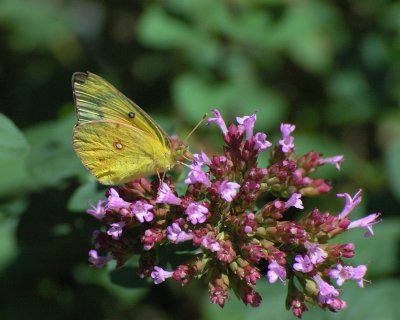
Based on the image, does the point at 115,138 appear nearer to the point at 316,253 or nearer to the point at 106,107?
the point at 106,107

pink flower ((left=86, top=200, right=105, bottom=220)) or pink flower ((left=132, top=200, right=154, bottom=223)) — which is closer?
pink flower ((left=132, top=200, right=154, bottom=223))

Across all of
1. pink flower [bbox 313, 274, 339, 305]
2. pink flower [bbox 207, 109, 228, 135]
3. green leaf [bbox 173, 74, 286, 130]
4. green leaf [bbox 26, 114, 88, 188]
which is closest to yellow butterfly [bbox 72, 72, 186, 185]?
pink flower [bbox 207, 109, 228, 135]

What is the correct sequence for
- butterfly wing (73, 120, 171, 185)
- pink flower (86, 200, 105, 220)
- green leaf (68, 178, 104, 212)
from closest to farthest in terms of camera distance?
pink flower (86, 200, 105, 220), butterfly wing (73, 120, 171, 185), green leaf (68, 178, 104, 212)

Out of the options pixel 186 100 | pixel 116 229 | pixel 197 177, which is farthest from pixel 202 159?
pixel 186 100

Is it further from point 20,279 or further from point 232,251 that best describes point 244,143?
point 20,279

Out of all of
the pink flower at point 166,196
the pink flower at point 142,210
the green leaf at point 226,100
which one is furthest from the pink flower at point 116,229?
the green leaf at point 226,100

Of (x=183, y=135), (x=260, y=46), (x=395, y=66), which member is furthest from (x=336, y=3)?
(x=183, y=135)

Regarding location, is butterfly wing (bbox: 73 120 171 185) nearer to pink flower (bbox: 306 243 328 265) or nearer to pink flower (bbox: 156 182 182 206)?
pink flower (bbox: 156 182 182 206)
